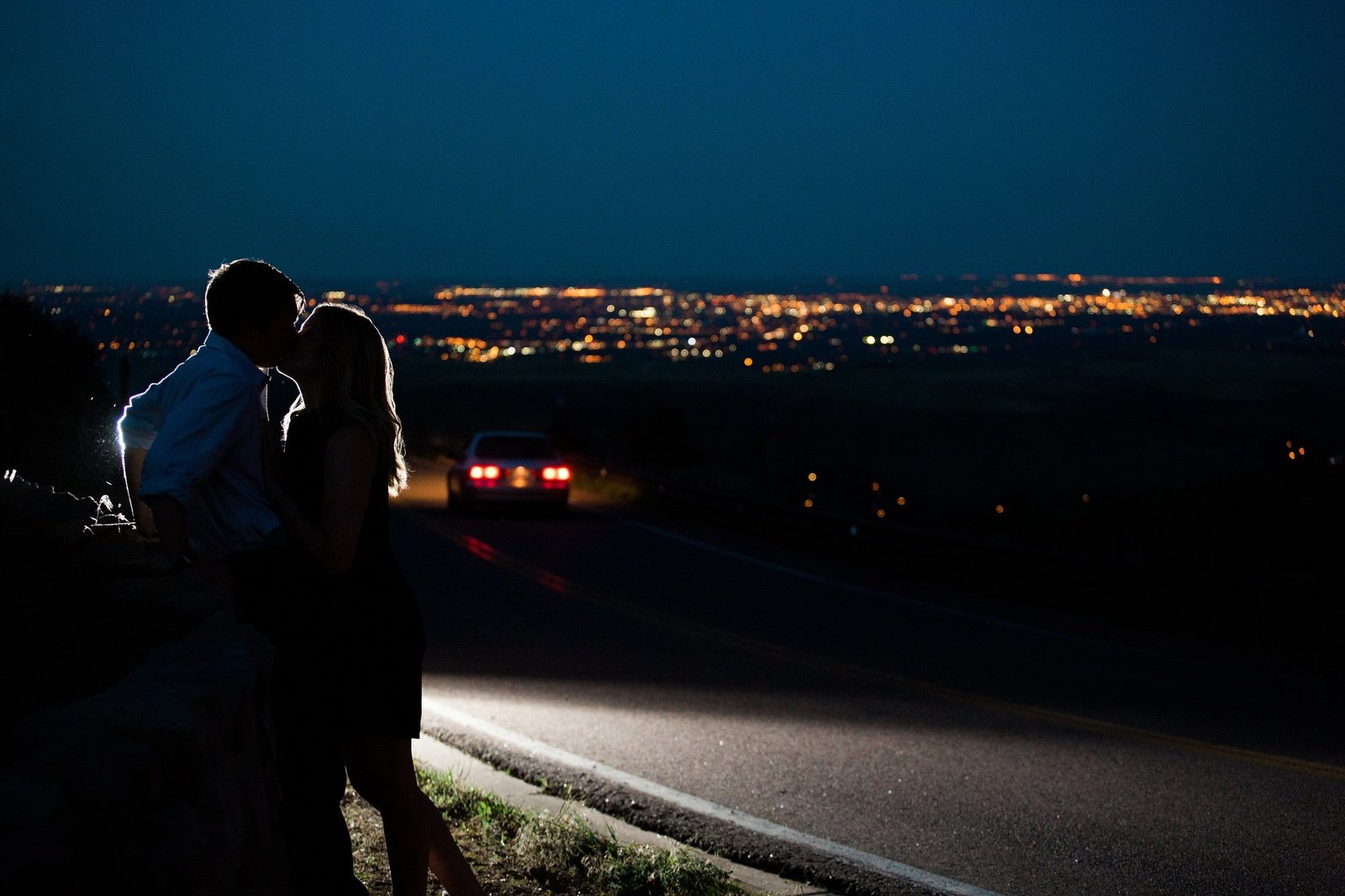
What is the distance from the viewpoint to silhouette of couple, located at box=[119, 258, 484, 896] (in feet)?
12.8

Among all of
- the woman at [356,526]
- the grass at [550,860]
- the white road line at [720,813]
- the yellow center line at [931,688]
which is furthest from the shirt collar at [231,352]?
the yellow center line at [931,688]

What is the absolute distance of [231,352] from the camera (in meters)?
3.86

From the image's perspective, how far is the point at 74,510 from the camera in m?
5.32

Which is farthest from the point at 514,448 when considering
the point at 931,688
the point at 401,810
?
the point at 401,810

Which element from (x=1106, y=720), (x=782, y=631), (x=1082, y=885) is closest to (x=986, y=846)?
(x=1082, y=885)

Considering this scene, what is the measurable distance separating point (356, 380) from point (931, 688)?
7.02m

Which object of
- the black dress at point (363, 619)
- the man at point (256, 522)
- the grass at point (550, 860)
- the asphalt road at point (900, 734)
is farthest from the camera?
the asphalt road at point (900, 734)

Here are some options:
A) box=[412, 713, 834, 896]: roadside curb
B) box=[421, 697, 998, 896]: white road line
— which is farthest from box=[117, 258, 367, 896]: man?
box=[421, 697, 998, 896]: white road line

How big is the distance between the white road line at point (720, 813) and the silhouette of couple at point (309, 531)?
2521 millimetres

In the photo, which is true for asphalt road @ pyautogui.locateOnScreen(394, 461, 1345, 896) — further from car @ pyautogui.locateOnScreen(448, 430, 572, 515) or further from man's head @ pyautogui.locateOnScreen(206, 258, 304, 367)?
car @ pyautogui.locateOnScreen(448, 430, 572, 515)

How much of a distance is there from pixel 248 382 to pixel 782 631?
31.2 feet

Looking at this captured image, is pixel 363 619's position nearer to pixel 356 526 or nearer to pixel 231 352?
pixel 356 526

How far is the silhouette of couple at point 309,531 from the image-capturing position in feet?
12.8

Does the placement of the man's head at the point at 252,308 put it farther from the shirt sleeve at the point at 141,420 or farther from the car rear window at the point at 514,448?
the car rear window at the point at 514,448
